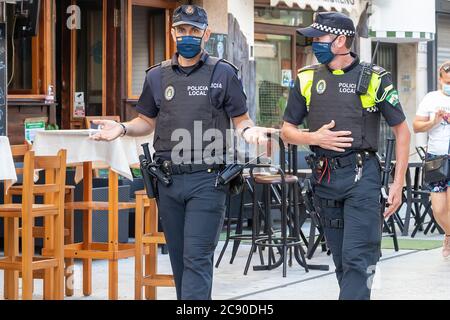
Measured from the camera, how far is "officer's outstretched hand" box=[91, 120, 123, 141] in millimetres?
6441

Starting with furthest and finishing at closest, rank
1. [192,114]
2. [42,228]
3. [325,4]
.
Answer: [325,4] → [42,228] → [192,114]

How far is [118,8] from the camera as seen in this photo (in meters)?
14.0

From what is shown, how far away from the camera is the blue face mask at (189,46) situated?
638cm

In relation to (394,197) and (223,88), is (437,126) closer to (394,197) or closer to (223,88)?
(394,197)

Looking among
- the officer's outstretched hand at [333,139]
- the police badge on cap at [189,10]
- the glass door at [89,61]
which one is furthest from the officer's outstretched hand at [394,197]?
the glass door at [89,61]

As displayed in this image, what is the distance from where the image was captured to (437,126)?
10.8m

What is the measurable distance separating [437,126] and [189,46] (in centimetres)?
494

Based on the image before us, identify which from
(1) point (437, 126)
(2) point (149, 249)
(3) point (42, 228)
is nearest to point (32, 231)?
(3) point (42, 228)

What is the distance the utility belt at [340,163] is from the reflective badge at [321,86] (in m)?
0.39

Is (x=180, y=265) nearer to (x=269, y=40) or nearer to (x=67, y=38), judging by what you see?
(x=67, y=38)

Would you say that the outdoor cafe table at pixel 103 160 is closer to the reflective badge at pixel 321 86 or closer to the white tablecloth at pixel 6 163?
the white tablecloth at pixel 6 163

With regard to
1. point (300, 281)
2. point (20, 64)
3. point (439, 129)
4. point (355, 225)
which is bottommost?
point (300, 281)

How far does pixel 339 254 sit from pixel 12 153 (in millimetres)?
2712
